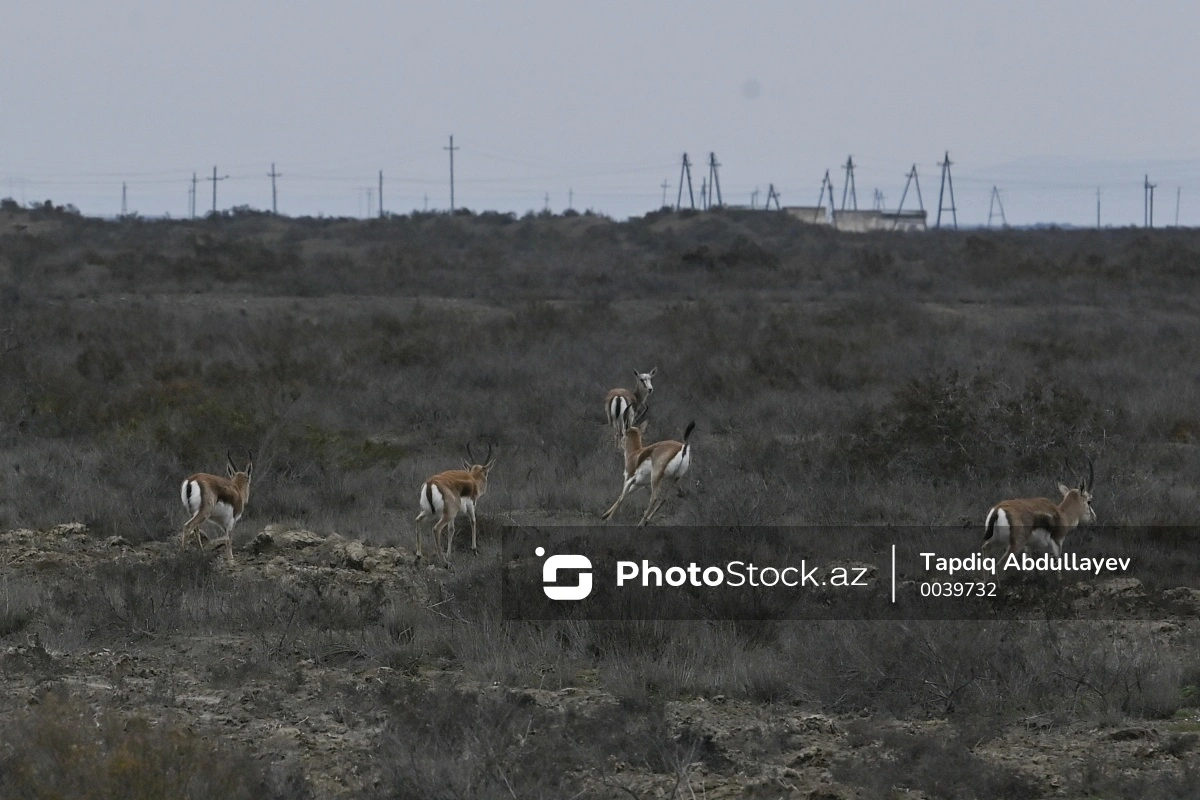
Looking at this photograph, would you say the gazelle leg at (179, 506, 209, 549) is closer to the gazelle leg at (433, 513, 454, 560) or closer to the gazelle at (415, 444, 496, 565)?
the gazelle at (415, 444, 496, 565)

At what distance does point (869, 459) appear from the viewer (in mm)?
15172

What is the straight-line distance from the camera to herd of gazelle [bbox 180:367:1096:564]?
34.8ft

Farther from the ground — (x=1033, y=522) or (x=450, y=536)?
(x=1033, y=522)

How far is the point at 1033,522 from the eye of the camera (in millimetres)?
10586

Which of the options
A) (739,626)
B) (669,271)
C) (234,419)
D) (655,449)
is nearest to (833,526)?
(655,449)

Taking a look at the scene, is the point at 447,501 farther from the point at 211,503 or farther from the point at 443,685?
the point at 443,685

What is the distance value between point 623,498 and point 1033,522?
4903 mm

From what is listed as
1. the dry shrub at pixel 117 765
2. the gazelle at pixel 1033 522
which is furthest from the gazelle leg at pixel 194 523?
the gazelle at pixel 1033 522

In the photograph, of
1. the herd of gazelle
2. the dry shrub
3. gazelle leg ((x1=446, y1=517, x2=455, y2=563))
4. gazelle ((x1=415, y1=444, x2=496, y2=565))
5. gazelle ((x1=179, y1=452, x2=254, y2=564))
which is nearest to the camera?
the dry shrub

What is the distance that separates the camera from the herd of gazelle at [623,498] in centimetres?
1059

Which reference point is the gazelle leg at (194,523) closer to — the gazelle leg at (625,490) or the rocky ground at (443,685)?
the rocky ground at (443,685)

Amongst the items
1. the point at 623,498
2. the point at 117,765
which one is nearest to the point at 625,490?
the point at 623,498

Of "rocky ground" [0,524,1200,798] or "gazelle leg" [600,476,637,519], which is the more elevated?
"gazelle leg" [600,476,637,519]

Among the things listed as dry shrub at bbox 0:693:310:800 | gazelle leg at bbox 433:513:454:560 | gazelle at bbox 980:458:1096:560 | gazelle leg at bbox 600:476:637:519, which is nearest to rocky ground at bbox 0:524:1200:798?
dry shrub at bbox 0:693:310:800
